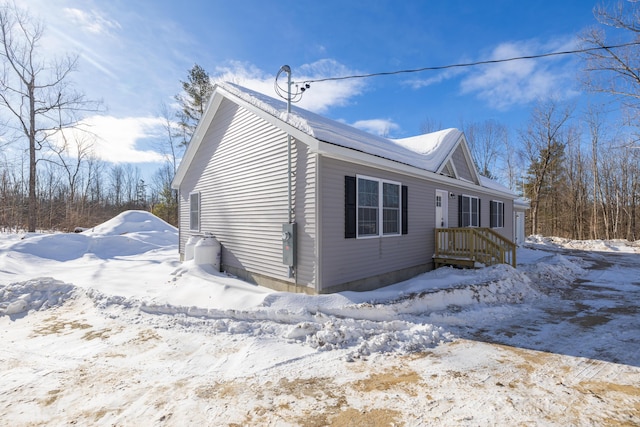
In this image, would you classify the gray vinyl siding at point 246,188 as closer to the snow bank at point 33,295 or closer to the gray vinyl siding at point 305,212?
the gray vinyl siding at point 305,212

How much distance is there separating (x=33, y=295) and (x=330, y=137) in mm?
7341

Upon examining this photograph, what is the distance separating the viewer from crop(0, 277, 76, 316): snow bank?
5.88m

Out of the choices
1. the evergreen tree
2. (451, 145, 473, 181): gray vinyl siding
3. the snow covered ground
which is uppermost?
the evergreen tree

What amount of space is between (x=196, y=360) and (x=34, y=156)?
22.1 m

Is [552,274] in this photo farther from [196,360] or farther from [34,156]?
[34,156]

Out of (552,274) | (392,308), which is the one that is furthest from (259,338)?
(552,274)

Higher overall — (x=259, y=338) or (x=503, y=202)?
(x=503, y=202)

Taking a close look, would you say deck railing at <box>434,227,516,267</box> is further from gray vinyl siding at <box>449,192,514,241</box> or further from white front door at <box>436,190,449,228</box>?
gray vinyl siding at <box>449,192,514,241</box>

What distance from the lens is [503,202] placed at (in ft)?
49.8

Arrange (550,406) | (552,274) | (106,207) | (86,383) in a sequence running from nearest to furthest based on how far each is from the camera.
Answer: (550,406) < (86,383) < (552,274) < (106,207)

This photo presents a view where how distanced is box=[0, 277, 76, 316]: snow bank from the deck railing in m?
10.1

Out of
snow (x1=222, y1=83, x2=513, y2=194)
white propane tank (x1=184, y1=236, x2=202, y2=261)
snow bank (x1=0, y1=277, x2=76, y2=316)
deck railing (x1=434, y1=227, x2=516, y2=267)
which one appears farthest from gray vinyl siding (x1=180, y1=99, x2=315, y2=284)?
deck railing (x1=434, y1=227, x2=516, y2=267)

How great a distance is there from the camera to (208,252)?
28.7 feet

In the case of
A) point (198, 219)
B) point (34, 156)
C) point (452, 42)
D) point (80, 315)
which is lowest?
point (80, 315)
